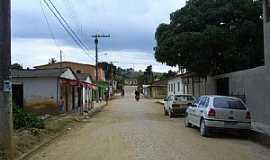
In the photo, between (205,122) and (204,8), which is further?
(204,8)

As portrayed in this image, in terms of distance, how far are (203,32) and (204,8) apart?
3.10 meters

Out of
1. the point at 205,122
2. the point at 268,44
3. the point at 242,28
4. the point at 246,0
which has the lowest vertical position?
the point at 205,122

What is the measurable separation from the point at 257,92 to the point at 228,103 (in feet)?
16.1

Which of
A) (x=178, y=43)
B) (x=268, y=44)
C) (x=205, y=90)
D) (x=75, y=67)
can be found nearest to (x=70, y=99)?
(x=205, y=90)

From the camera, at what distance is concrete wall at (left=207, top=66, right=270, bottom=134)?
21.3 m

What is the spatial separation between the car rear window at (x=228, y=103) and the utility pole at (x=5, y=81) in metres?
8.75

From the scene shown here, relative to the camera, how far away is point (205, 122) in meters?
18.3

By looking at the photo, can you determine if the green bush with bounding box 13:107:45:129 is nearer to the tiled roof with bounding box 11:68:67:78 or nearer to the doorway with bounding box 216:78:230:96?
the doorway with bounding box 216:78:230:96

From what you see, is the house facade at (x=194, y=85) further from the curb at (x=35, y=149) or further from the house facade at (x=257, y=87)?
the curb at (x=35, y=149)

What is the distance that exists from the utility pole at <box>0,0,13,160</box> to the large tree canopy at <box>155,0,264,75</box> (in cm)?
1822

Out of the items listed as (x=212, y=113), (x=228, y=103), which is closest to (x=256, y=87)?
(x=228, y=103)

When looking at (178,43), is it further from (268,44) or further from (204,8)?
(268,44)

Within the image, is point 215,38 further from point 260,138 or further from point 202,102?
point 260,138

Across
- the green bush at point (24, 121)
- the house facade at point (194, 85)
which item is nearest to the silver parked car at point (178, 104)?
the house facade at point (194, 85)
